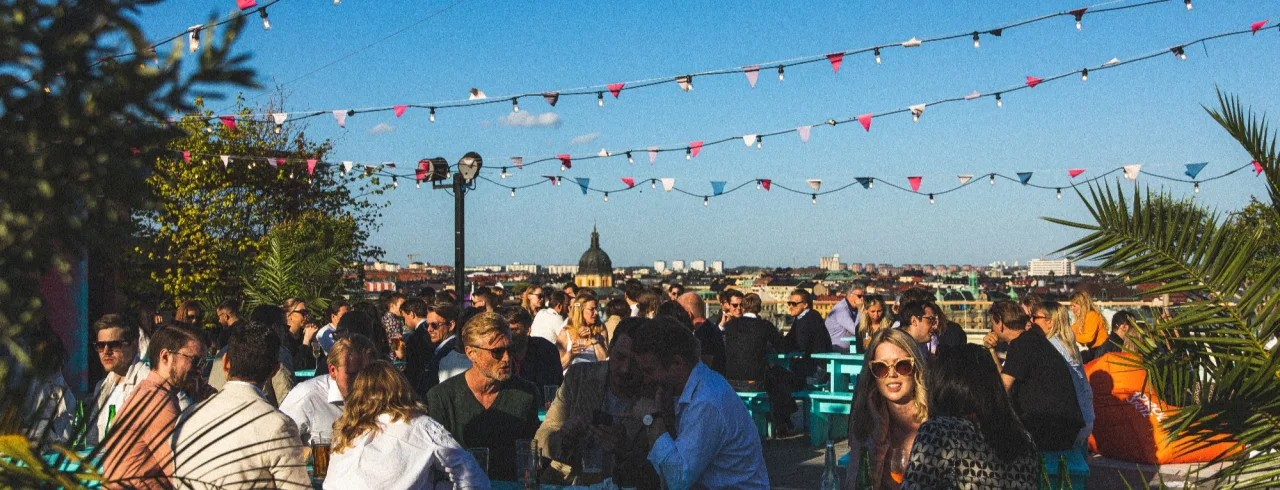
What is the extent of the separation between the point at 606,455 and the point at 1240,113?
2513 mm

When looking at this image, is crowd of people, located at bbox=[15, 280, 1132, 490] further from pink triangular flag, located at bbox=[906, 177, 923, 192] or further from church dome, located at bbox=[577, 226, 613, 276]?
church dome, located at bbox=[577, 226, 613, 276]

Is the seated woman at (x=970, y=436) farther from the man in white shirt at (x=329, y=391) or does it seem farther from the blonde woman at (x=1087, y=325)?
the blonde woman at (x=1087, y=325)

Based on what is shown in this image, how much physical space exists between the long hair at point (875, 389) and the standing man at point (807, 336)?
6.58m

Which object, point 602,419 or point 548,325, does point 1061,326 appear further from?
point 548,325

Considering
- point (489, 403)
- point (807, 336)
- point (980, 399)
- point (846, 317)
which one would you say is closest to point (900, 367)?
point (980, 399)

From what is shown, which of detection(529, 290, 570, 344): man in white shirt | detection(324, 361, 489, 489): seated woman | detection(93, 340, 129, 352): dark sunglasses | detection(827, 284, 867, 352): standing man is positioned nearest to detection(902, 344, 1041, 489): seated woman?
detection(324, 361, 489, 489): seated woman

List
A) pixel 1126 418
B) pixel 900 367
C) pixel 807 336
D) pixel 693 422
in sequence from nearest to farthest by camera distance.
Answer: pixel 693 422 < pixel 900 367 < pixel 1126 418 < pixel 807 336

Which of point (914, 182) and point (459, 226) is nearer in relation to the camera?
point (459, 226)

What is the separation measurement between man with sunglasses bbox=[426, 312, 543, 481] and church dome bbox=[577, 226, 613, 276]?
12089 centimetres

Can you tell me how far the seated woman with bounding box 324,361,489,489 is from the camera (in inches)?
147

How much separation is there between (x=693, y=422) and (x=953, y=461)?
916mm

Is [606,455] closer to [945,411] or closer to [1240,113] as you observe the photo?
[945,411]

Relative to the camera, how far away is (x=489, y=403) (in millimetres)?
4910

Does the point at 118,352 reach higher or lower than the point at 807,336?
higher
